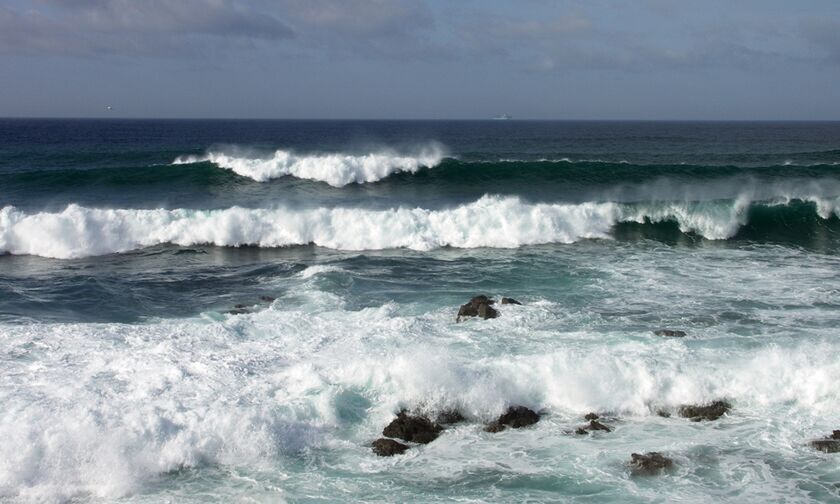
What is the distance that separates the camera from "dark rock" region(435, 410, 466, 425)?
10086 millimetres

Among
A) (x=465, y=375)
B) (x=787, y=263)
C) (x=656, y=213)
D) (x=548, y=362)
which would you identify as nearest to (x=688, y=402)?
(x=548, y=362)

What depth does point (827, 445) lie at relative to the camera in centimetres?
908

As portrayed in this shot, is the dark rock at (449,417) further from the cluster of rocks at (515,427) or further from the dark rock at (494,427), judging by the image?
the dark rock at (494,427)

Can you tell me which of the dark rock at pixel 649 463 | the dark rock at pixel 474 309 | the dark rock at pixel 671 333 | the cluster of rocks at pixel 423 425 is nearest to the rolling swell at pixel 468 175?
the dark rock at pixel 474 309

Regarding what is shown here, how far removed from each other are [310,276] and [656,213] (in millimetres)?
12686

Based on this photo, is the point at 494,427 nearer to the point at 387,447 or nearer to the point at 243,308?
the point at 387,447

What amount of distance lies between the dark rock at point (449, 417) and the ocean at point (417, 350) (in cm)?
7

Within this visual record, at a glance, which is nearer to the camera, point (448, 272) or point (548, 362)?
point (548, 362)

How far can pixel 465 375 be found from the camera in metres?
10.7

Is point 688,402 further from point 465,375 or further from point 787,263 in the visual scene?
point 787,263

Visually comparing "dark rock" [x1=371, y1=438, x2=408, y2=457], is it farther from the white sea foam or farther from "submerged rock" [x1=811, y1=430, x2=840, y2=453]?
"submerged rock" [x1=811, y1=430, x2=840, y2=453]

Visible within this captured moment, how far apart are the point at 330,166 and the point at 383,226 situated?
10880 millimetres

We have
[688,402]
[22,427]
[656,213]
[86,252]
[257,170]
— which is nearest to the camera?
[22,427]

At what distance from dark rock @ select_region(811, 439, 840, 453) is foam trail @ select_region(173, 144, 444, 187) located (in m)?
24.8
